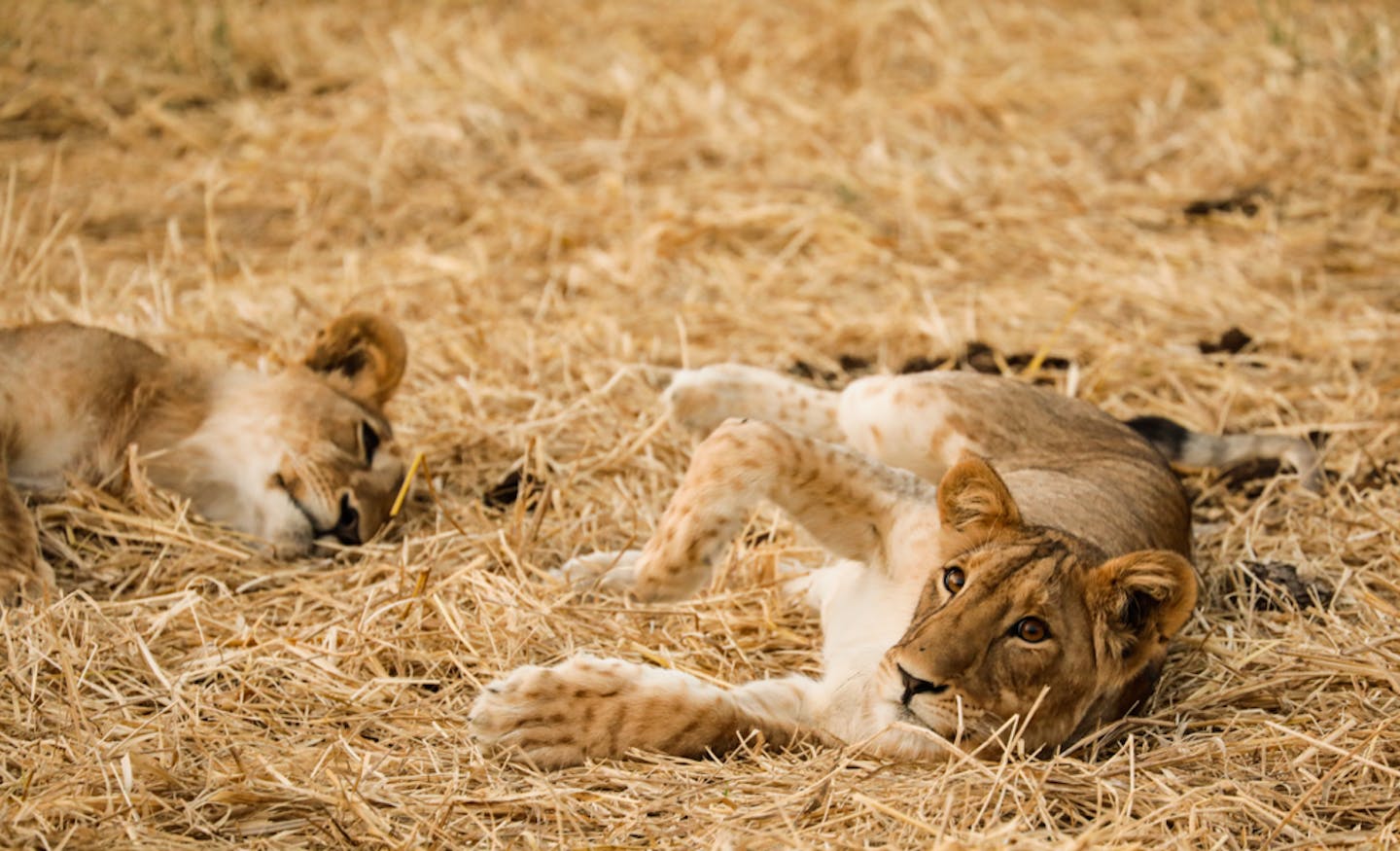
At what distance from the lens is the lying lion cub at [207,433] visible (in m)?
4.36

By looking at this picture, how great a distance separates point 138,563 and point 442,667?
3.60 ft

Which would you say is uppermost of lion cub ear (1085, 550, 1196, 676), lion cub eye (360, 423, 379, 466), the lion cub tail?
lion cub ear (1085, 550, 1196, 676)

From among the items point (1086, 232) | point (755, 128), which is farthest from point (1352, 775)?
point (755, 128)

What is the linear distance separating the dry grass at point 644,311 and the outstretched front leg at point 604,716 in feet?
0.22

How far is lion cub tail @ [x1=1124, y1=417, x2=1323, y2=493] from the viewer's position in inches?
191

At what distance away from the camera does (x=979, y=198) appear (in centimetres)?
767

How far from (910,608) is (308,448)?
1.97 m

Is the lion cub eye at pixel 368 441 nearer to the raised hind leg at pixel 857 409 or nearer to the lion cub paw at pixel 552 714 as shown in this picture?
the raised hind leg at pixel 857 409

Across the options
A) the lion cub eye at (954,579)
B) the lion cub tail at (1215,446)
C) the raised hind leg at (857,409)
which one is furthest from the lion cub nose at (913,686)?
the lion cub tail at (1215,446)

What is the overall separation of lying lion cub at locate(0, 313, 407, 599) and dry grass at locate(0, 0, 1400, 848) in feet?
0.44

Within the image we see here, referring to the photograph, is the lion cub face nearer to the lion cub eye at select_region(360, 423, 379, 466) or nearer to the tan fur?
the lion cub eye at select_region(360, 423, 379, 466)

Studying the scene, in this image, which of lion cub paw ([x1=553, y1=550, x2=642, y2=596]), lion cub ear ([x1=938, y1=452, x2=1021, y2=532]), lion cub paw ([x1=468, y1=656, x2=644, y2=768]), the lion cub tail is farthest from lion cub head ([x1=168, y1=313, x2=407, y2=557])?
the lion cub tail

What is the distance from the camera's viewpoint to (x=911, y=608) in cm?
353

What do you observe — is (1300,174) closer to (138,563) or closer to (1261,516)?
(1261,516)
